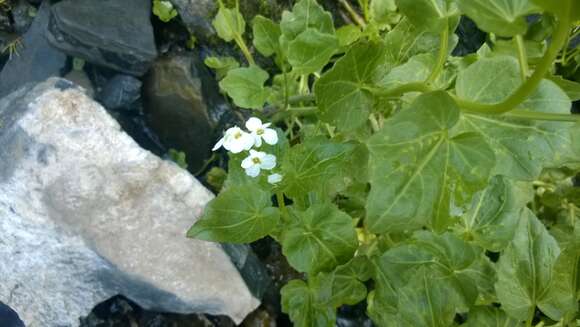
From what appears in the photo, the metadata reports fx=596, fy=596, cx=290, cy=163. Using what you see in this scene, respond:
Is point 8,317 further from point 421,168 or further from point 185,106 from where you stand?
A: point 421,168

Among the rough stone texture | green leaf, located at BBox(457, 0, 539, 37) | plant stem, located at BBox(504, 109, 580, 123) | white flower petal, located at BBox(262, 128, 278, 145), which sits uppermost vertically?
green leaf, located at BBox(457, 0, 539, 37)

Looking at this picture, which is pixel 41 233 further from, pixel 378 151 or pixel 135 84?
pixel 378 151

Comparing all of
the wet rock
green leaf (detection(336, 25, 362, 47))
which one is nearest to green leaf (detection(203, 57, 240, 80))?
the wet rock

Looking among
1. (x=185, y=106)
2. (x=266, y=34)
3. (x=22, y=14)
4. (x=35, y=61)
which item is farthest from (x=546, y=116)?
(x=22, y=14)

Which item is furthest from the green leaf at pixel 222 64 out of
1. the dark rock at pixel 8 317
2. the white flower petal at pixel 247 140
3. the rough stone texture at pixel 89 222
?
the dark rock at pixel 8 317

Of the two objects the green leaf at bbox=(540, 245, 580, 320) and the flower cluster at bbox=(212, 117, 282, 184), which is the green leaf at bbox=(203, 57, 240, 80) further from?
the green leaf at bbox=(540, 245, 580, 320)

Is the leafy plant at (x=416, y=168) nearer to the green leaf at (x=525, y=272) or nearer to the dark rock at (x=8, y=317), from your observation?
the green leaf at (x=525, y=272)
